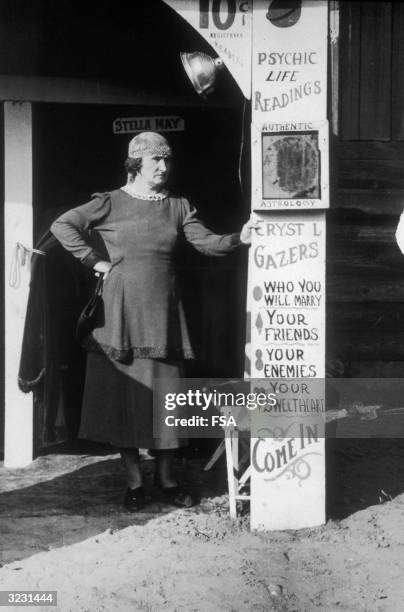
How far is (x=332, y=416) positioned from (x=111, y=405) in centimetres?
129

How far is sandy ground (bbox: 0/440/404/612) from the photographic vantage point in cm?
371

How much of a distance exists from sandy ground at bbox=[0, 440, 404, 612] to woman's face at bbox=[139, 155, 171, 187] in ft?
5.86

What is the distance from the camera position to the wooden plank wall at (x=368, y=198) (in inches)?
231

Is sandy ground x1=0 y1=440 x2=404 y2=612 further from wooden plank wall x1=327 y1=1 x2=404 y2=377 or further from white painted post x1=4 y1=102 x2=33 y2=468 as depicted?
wooden plank wall x1=327 y1=1 x2=404 y2=377

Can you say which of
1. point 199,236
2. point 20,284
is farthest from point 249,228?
point 20,284

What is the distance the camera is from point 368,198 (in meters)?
6.27

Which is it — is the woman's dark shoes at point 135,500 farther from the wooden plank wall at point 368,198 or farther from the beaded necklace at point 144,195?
the wooden plank wall at point 368,198

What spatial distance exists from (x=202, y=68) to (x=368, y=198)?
1.81 metres

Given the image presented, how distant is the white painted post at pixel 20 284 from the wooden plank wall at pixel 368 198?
6.86 ft

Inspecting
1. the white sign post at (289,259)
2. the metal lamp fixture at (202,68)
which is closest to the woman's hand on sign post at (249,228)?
the white sign post at (289,259)

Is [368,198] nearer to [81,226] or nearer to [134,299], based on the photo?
[134,299]
